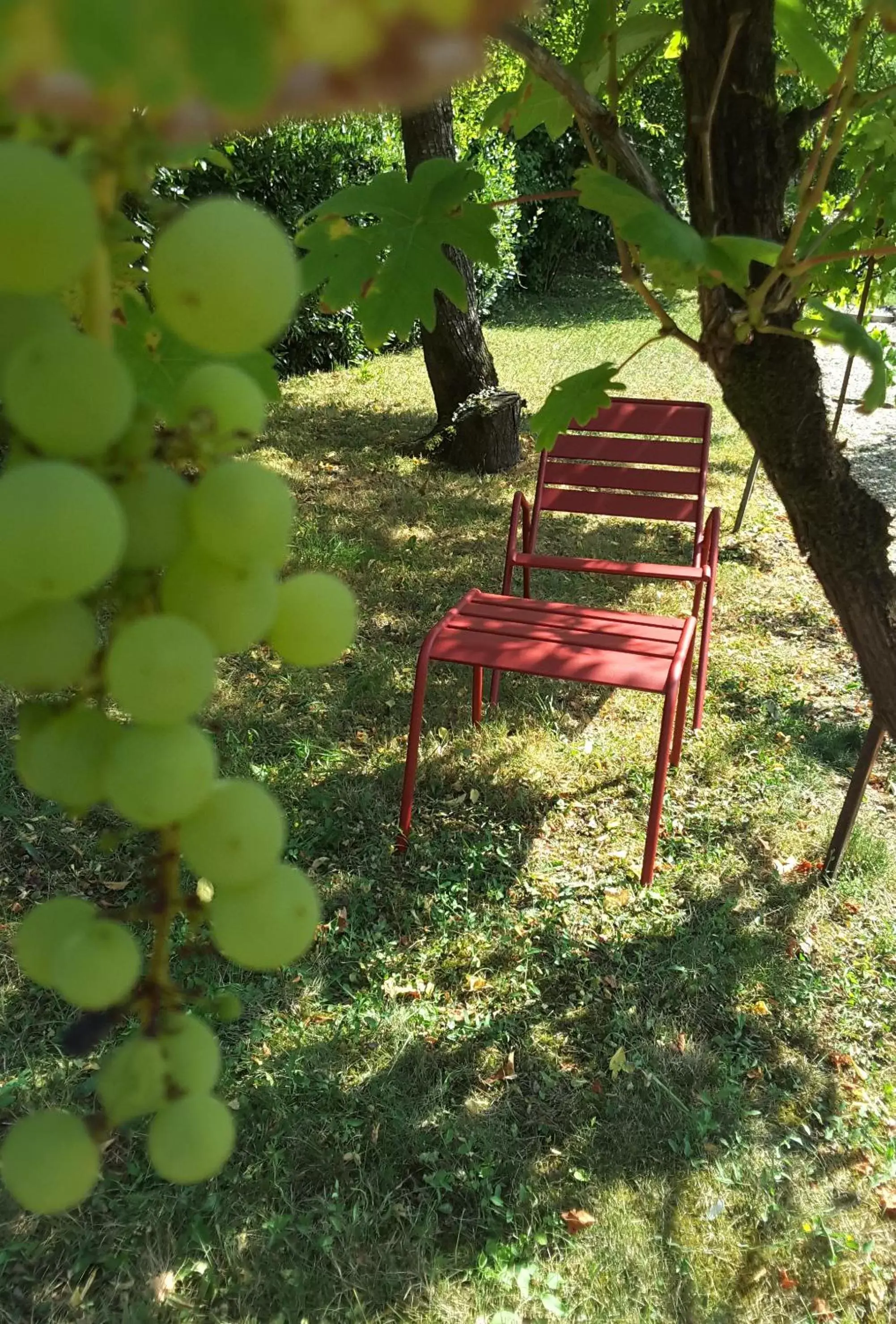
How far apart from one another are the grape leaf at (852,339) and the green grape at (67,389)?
2.79 ft

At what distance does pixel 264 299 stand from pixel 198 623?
15cm

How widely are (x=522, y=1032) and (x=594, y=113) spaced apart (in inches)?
81.5

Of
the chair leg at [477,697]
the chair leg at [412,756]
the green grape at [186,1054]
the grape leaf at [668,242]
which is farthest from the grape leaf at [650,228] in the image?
the chair leg at [477,697]

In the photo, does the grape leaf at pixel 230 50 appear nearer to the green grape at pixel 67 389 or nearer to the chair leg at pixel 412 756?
the green grape at pixel 67 389

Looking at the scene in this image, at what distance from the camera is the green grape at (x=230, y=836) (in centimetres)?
49

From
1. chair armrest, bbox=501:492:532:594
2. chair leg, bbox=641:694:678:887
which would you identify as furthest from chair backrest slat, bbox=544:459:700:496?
chair leg, bbox=641:694:678:887

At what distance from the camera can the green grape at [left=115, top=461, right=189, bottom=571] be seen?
44 centimetres

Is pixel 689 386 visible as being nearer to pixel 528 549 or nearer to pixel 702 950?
pixel 528 549

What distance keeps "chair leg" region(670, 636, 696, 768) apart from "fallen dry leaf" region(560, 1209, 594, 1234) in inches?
66.0

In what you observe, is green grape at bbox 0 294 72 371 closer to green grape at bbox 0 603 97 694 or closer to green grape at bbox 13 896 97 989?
green grape at bbox 0 603 97 694

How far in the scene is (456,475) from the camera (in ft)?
21.0

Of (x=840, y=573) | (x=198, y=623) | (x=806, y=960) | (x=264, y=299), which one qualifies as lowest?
(x=806, y=960)

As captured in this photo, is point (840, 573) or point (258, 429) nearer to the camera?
point (258, 429)

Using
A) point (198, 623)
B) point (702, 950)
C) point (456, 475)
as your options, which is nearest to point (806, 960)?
point (702, 950)
